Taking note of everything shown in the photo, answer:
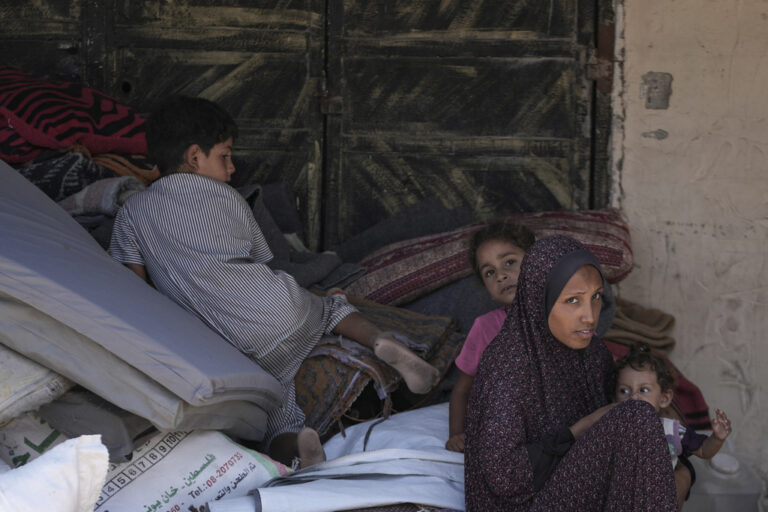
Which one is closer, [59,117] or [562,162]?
[59,117]

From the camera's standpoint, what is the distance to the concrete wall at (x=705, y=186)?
402cm

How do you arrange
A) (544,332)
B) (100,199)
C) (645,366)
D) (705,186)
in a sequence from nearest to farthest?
(544,332), (645,366), (100,199), (705,186)

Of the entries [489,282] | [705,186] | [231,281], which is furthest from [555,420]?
[705,186]

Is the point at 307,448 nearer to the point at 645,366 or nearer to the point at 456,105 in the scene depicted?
the point at 645,366

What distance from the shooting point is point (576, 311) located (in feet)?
7.91

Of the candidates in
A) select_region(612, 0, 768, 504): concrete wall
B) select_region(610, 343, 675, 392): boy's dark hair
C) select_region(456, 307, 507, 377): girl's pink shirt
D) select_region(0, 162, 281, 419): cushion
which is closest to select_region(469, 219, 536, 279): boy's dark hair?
select_region(456, 307, 507, 377): girl's pink shirt

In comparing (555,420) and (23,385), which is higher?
(23,385)

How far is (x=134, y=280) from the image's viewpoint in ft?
8.68

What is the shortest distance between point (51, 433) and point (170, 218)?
822 mm

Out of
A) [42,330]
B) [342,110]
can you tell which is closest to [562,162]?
[342,110]

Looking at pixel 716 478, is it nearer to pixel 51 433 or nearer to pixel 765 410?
pixel 765 410

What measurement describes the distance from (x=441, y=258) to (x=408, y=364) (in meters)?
0.74

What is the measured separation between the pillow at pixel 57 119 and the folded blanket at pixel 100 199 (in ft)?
0.96

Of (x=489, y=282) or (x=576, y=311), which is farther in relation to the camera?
(x=489, y=282)
